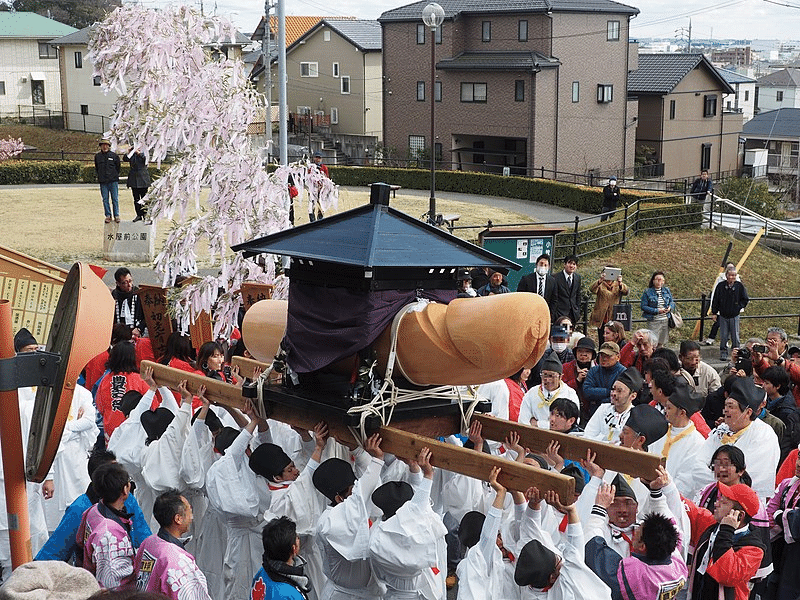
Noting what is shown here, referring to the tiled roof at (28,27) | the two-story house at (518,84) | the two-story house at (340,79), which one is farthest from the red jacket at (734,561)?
the tiled roof at (28,27)

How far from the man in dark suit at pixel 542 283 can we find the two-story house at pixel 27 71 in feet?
151

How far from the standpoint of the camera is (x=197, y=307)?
10398 mm

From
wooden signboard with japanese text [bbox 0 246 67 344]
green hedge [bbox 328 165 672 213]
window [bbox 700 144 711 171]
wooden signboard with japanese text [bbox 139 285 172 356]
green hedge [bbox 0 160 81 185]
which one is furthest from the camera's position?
window [bbox 700 144 711 171]

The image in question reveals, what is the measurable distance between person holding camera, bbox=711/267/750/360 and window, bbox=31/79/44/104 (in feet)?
156

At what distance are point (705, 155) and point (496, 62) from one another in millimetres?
13085

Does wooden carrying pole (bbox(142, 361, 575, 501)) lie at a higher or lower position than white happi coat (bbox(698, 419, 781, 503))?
higher

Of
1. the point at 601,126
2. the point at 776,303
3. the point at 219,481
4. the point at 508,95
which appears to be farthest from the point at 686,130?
the point at 219,481

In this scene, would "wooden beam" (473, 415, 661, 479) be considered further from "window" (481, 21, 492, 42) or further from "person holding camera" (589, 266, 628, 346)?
"window" (481, 21, 492, 42)

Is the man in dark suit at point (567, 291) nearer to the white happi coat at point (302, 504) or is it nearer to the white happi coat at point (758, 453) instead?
the white happi coat at point (758, 453)

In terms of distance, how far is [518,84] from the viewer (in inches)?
1533

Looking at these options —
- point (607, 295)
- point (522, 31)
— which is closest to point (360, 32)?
point (522, 31)

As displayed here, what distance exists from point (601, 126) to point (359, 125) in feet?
42.3

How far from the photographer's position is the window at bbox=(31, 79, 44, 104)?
53531 mm

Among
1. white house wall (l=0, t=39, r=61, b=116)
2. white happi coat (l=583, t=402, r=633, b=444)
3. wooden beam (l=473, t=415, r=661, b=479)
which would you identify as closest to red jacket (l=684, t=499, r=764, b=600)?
wooden beam (l=473, t=415, r=661, b=479)
